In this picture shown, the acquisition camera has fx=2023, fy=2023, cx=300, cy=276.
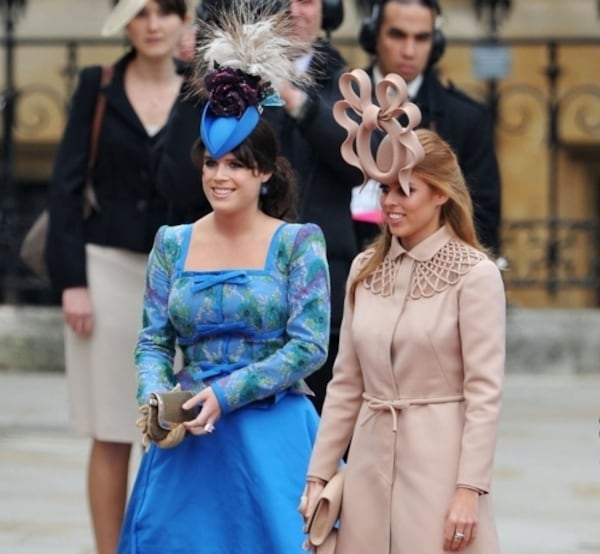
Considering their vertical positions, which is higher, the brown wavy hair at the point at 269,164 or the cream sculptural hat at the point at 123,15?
the cream sculptural hat at the point at 123,15

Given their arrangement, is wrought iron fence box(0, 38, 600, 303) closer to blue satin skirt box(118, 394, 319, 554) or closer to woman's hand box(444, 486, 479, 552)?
blue satin skirt box(118, 394, 319, 554)

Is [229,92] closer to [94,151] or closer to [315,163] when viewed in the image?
[315,163]

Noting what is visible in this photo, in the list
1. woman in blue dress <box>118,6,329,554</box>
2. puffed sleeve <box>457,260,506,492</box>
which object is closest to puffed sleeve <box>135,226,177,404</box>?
woman in blue dress <box>118,6,329,554</box>

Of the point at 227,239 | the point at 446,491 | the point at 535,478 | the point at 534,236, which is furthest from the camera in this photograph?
the point at 534,236

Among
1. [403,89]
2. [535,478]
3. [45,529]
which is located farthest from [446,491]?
[535,478]

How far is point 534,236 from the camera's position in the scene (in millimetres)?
12531

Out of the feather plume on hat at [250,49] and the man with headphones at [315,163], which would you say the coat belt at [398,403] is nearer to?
the feather plume on hat at [250,49]

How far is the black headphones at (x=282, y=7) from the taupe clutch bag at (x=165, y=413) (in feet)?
3.52

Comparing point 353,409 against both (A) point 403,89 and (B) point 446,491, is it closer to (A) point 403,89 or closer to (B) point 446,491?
(B) point 446,491

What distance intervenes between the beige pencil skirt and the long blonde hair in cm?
208

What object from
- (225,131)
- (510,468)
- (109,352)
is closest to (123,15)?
(109,352)

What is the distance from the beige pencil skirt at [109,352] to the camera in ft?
21.6

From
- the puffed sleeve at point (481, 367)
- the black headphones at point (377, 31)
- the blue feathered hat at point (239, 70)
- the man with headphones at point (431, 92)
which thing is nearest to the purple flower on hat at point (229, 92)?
the blue feathered hat at point (239, 70)

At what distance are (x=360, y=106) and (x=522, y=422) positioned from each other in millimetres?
6169
